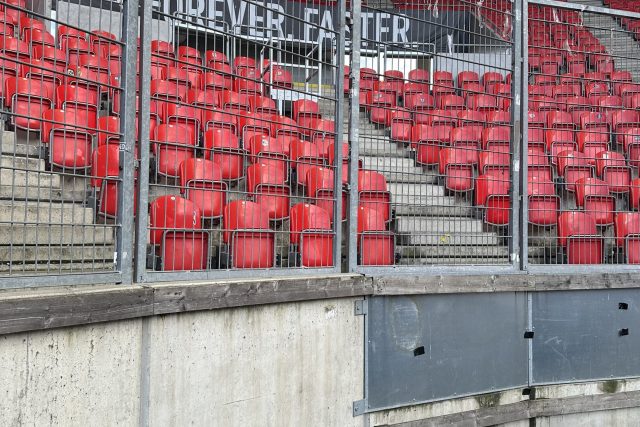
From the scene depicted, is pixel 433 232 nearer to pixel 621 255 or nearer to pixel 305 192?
pixel 305 192

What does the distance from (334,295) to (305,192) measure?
1.30 m

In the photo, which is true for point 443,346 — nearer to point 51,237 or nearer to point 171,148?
point 171,148

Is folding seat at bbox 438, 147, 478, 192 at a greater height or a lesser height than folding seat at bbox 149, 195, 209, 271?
greater

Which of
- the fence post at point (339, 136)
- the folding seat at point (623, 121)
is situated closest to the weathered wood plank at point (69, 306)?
the fence post at point (339, 136)

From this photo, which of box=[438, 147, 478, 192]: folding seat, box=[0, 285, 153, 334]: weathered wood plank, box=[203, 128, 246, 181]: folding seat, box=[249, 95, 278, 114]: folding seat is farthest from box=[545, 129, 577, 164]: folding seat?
box=[0, 285, 153, 334]: weathered wood plank

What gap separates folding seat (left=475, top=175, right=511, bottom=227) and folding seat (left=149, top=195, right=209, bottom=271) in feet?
8.04

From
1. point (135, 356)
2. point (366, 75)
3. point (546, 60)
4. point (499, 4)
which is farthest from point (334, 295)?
point (546, 60)

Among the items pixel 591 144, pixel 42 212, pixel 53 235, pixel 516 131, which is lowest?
pixel 53 235

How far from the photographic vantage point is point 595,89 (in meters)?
10.2

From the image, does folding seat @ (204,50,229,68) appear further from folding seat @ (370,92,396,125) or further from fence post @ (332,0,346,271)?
folding seat @ (370,92,396,125)

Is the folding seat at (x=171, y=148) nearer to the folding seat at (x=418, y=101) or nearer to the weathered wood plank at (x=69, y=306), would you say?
the weathered wood plank at (x=69, y=306)

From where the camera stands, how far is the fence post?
4.36 meters

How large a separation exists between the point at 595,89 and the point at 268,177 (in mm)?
7636

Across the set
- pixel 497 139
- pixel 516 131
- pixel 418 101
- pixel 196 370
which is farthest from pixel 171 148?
pixel 418 101
